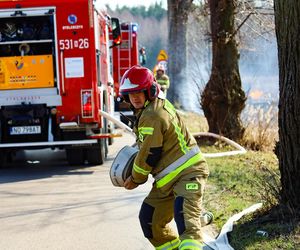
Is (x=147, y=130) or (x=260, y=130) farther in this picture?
(x=260, y=130)

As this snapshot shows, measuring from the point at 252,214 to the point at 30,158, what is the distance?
7916 mm

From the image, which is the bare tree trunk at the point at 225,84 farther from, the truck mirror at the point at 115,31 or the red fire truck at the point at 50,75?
the red fire truck at the point at 50,75

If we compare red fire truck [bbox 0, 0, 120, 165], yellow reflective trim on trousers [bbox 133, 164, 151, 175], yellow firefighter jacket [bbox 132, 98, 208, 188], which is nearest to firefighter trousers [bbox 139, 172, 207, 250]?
yellow firefighter jacket [bbox 132, 98, 208, 188]

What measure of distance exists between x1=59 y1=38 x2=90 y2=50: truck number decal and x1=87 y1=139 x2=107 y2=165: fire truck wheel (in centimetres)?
176

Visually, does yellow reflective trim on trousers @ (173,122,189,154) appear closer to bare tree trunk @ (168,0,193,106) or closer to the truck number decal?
the truck number decal

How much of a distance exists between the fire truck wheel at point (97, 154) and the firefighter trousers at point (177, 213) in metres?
6.44

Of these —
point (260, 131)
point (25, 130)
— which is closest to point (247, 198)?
point (25, 130)

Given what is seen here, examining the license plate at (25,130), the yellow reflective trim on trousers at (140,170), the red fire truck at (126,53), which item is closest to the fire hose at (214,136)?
the license plate at (25,130)

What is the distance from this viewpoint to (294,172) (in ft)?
18.9

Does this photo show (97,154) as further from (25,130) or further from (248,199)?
(248,199)

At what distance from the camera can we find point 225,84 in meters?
13.2

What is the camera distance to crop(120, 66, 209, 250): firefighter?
15.2ft

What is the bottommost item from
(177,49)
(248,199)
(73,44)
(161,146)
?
(248,199)

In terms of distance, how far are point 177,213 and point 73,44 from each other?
669 cm
